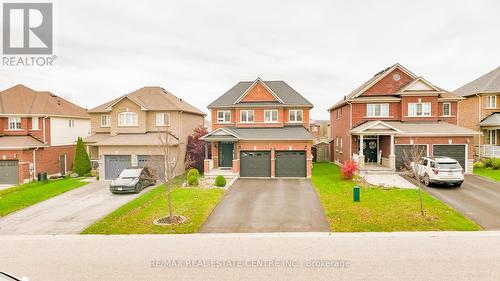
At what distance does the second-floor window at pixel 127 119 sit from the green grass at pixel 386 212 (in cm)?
1853

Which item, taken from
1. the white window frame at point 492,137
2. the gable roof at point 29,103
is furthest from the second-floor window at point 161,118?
the white window frame at point 492,137

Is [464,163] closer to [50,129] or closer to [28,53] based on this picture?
[28,53]

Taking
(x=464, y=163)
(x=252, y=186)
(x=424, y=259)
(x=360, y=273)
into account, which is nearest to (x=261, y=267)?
(x=360, y=273)

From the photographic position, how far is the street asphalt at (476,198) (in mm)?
12953

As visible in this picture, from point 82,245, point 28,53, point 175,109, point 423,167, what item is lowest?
point 82,245

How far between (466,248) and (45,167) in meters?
33.1

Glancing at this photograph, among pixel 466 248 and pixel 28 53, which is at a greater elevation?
pixel 28 53

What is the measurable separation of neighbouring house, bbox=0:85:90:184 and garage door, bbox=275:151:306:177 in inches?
884

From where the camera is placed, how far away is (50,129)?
29.7 meters

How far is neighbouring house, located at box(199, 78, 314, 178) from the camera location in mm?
25031

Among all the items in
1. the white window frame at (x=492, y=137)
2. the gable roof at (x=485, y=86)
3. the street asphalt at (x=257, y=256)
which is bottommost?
the street asphalt at (x=257, y=256)

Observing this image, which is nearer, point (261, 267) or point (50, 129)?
point (261, 267)

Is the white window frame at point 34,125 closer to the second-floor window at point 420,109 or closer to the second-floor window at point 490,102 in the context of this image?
the second-floor window at point 420,109

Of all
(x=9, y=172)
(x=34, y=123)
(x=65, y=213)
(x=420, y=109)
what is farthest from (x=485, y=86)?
(x=9, y=172)
